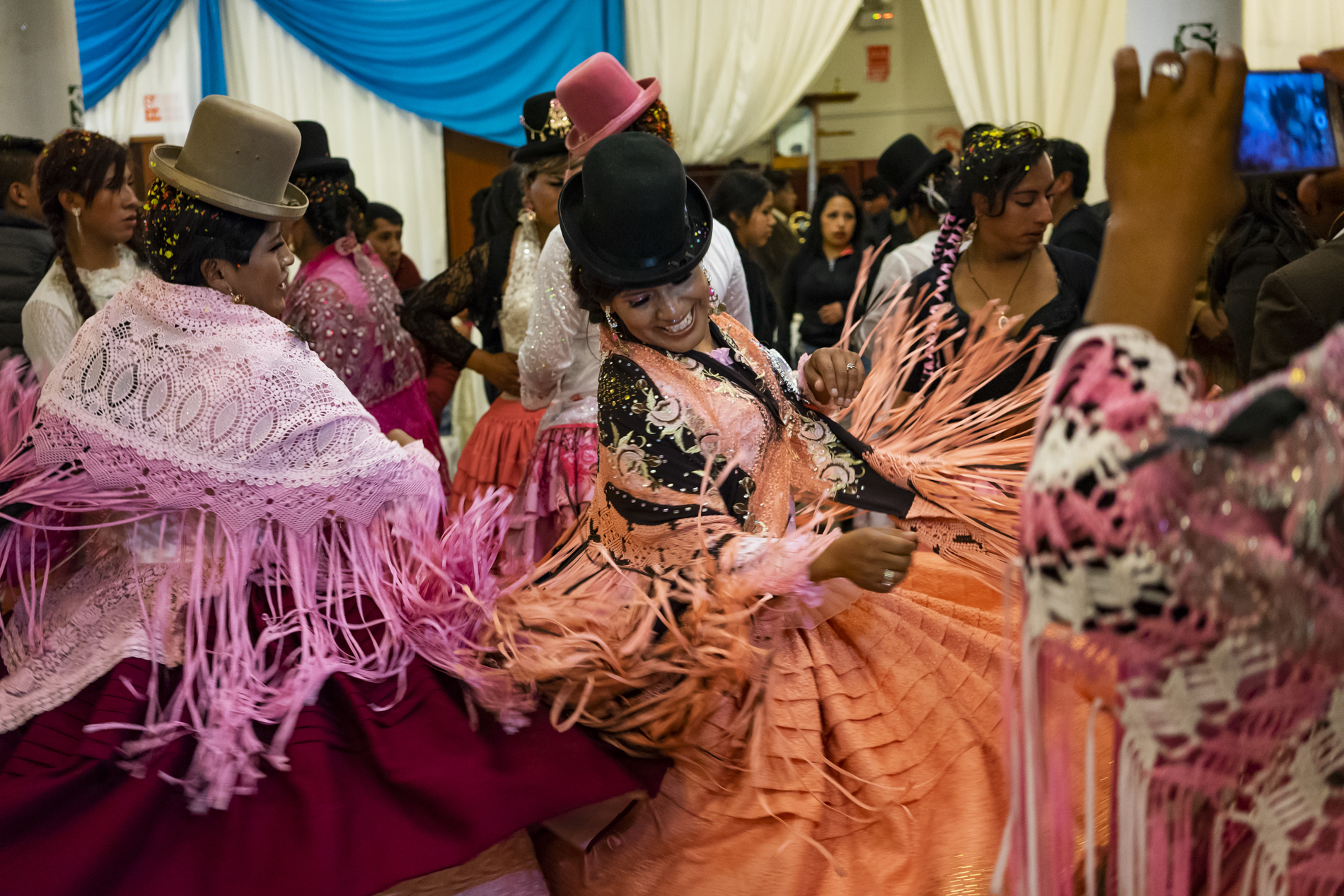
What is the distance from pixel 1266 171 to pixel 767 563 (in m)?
0.91

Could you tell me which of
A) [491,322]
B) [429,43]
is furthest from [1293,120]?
[429,43]

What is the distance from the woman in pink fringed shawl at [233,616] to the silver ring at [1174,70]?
1.23 m

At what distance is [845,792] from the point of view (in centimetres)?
168

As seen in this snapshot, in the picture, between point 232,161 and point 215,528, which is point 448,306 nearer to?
point 232,161

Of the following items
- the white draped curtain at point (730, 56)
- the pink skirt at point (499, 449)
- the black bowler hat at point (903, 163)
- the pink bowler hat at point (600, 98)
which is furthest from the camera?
the white draped curtain at point (730, 56)

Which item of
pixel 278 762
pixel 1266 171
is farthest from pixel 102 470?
pixel 1266 171

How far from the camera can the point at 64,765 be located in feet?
5.71

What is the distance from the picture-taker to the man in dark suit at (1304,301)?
1890mm

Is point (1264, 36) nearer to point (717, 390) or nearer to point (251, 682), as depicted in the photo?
point (717, 390)

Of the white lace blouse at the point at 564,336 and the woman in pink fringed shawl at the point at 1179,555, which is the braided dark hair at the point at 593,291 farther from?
the woman in pink fringed shawl at the point at 1179,555

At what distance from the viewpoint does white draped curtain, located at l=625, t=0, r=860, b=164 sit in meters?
7.72

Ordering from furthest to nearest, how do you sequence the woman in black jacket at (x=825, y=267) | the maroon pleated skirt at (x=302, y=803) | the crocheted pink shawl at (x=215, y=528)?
the woman in black jacket at (x=825, y=267), the crocheted pink shawl at (x=215, y=528), the maroon pleated skirt at (x=302, y=803)

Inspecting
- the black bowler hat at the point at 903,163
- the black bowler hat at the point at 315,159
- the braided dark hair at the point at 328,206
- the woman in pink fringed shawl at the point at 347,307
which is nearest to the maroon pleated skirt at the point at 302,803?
→ the woman in pink fringed shawl at the point at 347,307

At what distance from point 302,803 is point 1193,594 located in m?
1.34
